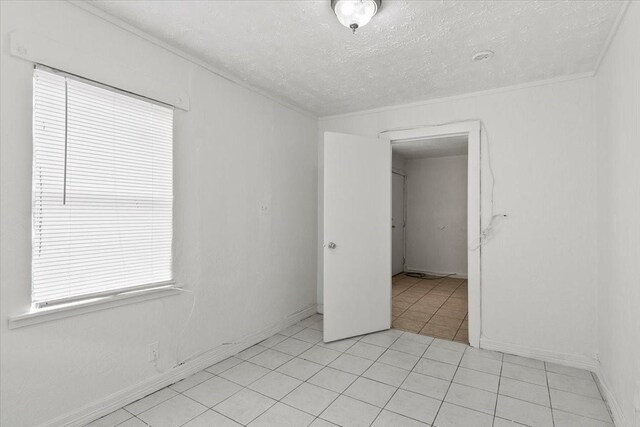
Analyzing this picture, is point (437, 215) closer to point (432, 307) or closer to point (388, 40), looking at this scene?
point (432, 307)

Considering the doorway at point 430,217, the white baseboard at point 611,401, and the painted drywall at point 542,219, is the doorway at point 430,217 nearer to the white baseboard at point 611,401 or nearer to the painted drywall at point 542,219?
the painted drywall at point 542,219

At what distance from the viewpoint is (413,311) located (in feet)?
13.1

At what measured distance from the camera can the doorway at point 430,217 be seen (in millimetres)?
5605

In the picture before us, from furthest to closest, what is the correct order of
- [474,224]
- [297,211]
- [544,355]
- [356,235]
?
[297,211] → [356,235] → [474,224] → [544,355]

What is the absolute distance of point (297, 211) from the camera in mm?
3643

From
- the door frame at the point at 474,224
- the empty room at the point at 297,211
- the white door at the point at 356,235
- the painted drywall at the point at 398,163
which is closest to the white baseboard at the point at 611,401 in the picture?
the empty room at the point at 297,211

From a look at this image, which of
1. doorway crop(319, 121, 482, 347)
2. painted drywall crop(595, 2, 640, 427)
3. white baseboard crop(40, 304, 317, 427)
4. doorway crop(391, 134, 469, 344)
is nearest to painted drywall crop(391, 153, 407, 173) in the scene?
doorway crop(391, 134, 469, 344)

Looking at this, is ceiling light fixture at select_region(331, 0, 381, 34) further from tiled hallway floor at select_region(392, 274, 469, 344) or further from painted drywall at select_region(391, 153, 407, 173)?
painted drywall at select_region(391, 153, 407, 173)

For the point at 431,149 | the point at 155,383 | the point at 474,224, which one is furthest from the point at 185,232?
the point at 431,149

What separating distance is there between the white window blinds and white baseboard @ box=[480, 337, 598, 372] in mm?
2848

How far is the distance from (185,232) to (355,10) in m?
1.87

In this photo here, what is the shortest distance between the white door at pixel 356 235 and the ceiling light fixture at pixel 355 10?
4.61 ft

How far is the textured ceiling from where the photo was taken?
1.83 meters

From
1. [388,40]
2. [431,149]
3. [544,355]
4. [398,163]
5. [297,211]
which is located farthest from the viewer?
[398,163]
